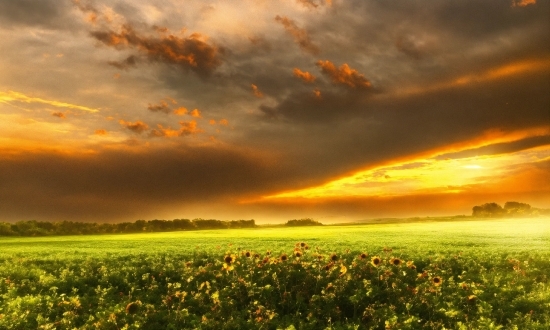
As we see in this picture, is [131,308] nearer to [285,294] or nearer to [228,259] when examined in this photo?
[228,259]

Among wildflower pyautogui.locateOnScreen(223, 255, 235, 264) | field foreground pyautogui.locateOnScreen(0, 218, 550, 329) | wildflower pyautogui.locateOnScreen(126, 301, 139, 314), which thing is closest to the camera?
wildflower pyautogui.locateOnScreen(126, 301, 139, 314)

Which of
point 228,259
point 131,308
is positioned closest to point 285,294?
point 228,259

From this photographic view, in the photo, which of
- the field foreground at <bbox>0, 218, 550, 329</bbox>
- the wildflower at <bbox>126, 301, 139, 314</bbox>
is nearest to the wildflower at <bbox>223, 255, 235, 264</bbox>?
the field foreground at <bbox>0, 218, 550, 329</bbox>

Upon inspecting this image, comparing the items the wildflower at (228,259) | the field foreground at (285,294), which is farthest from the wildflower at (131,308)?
the wildflower at (228,259)

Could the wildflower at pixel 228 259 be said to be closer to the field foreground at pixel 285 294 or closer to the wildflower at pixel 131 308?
the field foreground at pixel 285 294

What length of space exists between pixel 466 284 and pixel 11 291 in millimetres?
18582

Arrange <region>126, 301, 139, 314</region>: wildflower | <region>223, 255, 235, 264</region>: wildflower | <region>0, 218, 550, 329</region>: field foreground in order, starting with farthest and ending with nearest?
<region>223, 255, 235, 264</region>: wildflower
<region>0, 218, 550, 329</region>: field foreground
<region>126, 301, 139, 314</region>: wildflower

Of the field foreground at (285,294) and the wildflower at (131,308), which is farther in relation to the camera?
the field foreground at (285,294)

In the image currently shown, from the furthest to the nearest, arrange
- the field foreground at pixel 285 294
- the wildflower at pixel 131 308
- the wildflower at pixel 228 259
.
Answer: the wildflower at pixel 228 259 → the field foreground at pixel 285 294 → the wildflower at pixel 131 308

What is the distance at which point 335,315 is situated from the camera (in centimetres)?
1599

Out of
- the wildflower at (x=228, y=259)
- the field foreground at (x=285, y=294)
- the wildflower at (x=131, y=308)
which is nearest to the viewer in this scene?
the wildflower at (x=131, y=308)

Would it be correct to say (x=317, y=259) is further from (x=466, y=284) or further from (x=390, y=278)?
(x=466, y=284)

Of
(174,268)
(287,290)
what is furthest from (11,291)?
(287,290)

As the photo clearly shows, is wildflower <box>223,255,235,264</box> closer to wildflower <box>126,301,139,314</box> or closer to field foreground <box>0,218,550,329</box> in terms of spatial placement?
field foreground <box>0,218,550,329</box>
